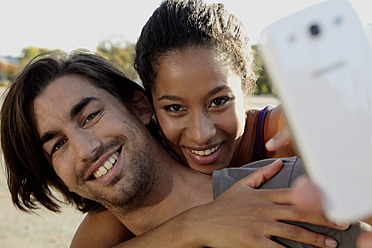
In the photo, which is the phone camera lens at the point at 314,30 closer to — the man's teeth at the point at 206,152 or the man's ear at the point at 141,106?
the man's teeth at the point at 206,152

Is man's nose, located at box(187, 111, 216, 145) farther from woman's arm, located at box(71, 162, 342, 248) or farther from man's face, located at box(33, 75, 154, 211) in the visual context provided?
woman's arm, located at box(71, 162, 342, 248)

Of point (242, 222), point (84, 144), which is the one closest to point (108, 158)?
point (84, 144)

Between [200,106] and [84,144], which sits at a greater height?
[200,106]

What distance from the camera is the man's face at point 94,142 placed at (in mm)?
2246

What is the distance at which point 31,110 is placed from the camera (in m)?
2.60

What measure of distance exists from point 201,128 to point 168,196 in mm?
410

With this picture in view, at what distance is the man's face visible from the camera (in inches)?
88.4

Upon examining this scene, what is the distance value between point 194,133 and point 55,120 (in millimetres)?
815

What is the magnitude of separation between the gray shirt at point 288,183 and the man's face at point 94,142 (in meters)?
0.56

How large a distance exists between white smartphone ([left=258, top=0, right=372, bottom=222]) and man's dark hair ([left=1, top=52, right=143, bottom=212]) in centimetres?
174

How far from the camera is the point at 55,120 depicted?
2420 mm

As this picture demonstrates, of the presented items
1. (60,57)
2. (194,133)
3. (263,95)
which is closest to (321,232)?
(194,133)

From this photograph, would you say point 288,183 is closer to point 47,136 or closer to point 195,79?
point 195,79

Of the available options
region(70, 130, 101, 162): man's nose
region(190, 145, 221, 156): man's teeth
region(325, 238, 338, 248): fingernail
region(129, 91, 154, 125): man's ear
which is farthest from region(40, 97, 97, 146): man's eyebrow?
region(325, 238, 338, 248): fingernail
